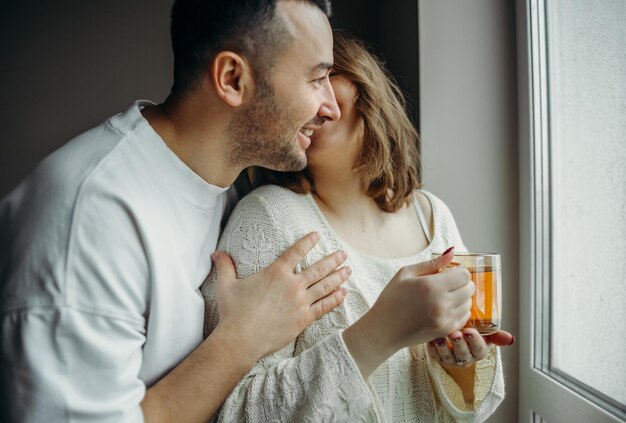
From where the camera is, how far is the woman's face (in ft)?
3.89

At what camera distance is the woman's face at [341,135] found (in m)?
1.19

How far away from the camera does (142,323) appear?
3.13 feet

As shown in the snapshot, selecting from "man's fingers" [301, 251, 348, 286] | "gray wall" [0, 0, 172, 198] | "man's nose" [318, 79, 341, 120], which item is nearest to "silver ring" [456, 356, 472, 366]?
"man's fingers" [301, 251, 348, 286]

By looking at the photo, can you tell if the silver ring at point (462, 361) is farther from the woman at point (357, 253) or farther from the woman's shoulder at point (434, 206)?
the woman's shoulder at point (434, 206)

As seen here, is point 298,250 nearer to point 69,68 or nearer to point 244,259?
point 244,259

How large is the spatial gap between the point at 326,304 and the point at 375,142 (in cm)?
39

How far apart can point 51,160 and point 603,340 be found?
119 cm

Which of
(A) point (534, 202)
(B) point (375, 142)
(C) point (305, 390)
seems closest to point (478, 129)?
(A) point (534, 202)

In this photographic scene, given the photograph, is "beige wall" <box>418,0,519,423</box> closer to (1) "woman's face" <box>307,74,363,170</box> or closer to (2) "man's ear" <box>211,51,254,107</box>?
(1) "woman's face" <box>307,74,363,170</box>

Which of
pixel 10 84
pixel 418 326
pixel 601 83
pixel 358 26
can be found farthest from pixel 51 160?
pixel 10 84

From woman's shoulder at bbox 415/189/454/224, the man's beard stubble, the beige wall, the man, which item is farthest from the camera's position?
the beige wall

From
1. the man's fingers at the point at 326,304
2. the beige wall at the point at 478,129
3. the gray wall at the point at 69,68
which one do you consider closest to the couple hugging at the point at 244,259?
the man's fingers at the point at 326,304

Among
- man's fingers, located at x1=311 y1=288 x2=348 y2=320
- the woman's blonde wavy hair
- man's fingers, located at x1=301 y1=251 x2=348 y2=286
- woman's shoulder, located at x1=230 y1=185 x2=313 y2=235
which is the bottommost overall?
man's fingers, located at x1=311 y1=288 x2=348 y2=320

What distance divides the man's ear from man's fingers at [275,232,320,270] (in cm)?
32
